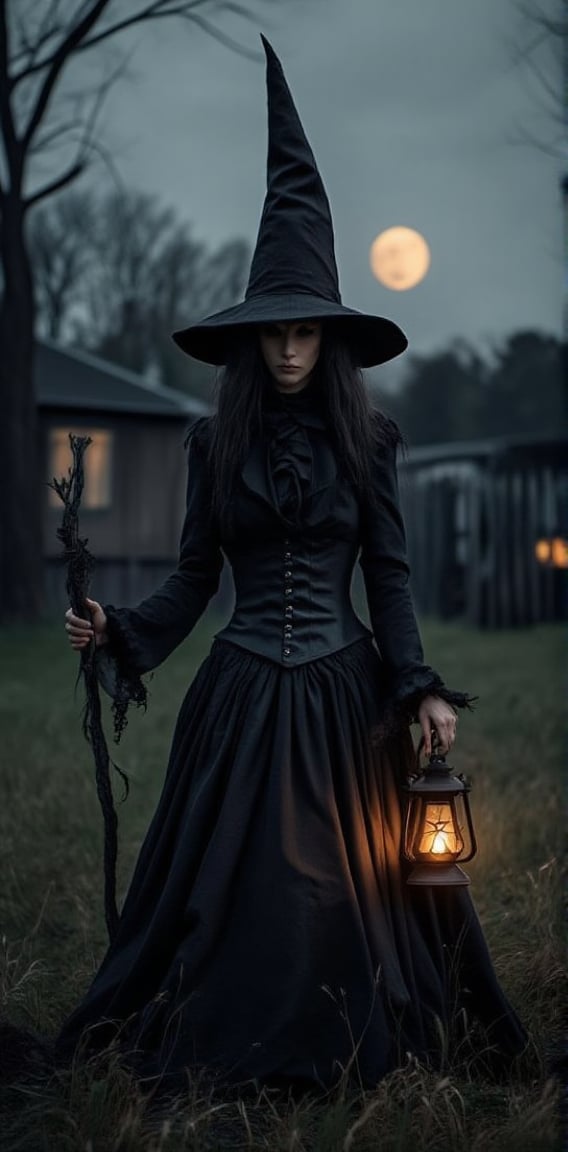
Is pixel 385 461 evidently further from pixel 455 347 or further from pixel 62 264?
pixel 455 347

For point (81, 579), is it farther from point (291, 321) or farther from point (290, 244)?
point (290, 244)

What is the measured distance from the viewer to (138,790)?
6320 mm

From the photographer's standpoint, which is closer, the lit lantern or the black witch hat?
the lit lantern

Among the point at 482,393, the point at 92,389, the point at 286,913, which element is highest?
the point at 482,393

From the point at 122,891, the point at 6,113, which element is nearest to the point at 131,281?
the point at 6,113

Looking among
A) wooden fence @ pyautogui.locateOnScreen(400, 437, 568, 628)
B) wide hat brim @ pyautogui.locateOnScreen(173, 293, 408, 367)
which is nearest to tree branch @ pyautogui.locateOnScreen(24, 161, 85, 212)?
wooden fence @ pyautogui.locateOnScreen(400, 437, 568, 628)

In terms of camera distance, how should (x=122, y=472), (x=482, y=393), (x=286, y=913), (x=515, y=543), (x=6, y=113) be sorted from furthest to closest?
(x=482, y=393), (x=122, y=472), (x=515, y=543), (x=6, y=113), (x=286, y=913)

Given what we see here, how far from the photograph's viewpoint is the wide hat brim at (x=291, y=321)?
126 inches

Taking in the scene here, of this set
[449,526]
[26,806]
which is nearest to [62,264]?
[449,526]

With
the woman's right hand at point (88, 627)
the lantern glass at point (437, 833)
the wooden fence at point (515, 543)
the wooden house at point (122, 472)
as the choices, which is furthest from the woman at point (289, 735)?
the wooden house at point (122, 472)

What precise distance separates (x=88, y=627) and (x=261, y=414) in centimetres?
69

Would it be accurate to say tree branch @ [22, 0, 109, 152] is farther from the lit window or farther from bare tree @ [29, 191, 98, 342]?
bare tree @ [29, 191, 98, 342]

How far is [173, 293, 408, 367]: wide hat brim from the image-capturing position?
10.5ft

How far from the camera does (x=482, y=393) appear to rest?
44375mm
